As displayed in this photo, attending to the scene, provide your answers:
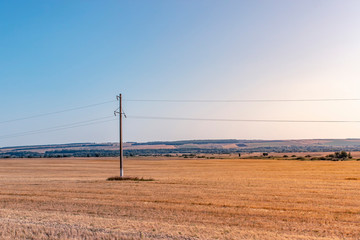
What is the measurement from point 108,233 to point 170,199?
8.56 metres

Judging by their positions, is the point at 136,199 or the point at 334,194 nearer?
the point at 136,199

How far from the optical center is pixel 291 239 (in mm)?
11773

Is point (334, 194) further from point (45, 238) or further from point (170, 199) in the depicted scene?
point (45, 238)

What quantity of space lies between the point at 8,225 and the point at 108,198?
8160mm

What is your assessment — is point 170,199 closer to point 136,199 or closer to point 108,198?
point 136,199

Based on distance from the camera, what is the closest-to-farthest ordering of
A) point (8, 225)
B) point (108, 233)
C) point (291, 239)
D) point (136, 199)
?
point (291, 239), point (108, 233), point (8, 225), point (136, 199)

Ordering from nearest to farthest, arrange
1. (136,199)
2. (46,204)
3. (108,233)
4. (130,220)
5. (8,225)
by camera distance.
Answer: (108,233)
(8,225)
(130,220)
(46,204)
(136,199)

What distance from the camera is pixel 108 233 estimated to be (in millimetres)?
12562

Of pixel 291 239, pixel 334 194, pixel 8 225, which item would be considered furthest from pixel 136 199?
pixel 334 194

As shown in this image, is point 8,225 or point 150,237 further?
point 8,225

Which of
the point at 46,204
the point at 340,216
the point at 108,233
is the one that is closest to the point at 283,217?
the point at 340,216

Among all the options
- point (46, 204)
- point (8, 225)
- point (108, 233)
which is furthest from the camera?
point (46, 204)

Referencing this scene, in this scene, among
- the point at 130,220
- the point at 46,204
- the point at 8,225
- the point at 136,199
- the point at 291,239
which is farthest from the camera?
the point at 136,199

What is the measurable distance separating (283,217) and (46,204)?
12763mm
